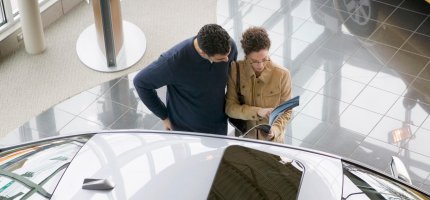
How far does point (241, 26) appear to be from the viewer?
7898 millimetres

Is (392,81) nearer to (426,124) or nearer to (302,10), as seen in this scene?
(426,124)

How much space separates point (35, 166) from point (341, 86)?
158 inches

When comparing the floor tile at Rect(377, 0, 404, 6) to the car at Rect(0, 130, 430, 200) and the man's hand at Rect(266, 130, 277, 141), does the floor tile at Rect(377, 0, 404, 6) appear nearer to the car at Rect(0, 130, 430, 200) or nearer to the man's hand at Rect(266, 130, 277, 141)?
the man's hand at Rect(266, 130, 277, 141)

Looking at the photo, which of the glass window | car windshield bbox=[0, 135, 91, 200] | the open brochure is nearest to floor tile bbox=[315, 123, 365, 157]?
the open brochure

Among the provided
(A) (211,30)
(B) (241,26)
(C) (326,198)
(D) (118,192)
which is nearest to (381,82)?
(B) (241,26)

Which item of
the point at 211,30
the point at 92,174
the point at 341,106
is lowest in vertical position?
the point at 341,106

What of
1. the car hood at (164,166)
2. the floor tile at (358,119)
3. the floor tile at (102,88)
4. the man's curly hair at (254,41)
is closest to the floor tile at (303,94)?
the floor tile at (358,119)

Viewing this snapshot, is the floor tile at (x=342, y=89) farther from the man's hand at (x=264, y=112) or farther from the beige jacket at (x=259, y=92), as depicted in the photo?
the man's hand at (x=264, y=112)

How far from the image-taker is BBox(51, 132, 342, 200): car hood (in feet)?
11.0

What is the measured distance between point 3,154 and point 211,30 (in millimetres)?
1326

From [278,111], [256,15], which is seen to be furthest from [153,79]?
[256,15]

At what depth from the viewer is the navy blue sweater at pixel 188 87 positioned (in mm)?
4492

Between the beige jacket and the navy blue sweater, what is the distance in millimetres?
69

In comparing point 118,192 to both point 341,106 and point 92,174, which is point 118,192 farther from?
point 341,106
